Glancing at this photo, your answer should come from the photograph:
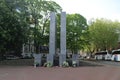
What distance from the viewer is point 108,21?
83.5m

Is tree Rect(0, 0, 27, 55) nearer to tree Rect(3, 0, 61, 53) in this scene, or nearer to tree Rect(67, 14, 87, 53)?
tree Rect(3, 0, 61, 53)

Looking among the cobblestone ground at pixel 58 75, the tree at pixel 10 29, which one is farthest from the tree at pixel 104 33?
the cobblestone ground at pixel 58 75

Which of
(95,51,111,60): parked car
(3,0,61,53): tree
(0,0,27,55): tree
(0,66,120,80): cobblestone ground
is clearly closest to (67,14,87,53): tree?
(95,51,111,60): parked car

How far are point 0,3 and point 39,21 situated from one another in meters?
24.4

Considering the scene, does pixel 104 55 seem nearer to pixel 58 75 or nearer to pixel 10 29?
pixel 10 29

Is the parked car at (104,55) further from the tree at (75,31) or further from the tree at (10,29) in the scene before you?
the tree at (10,29)

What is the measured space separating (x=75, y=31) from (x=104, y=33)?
1099cm

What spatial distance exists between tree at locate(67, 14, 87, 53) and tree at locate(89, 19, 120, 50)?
14.4 feet

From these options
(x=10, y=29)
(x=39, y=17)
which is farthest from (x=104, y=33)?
(x=10, y=29)

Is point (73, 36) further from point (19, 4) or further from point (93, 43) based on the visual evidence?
point (19, 4)

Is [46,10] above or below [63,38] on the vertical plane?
above

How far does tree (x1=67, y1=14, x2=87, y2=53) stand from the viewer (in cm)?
7281

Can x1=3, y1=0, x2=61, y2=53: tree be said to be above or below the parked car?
above

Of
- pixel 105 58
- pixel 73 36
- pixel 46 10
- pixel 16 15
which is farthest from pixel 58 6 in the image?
pixel 16 15
